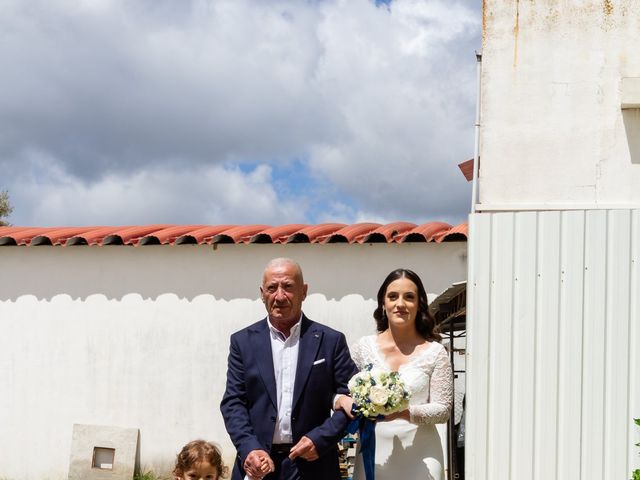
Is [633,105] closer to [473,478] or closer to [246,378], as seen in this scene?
[473,478]

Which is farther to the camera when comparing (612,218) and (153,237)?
(153,237)

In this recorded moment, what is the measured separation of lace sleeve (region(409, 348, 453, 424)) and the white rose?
0.32 m

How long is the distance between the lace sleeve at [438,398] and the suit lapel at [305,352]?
56 centimetres

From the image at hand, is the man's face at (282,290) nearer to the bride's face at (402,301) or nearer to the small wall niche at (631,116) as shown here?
the bride's face at (402,301)

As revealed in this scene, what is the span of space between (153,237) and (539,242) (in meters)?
5.29

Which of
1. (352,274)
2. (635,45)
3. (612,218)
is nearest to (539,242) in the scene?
(612,218)

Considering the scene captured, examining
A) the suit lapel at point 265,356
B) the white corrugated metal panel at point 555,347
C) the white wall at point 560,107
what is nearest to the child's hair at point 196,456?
the suit lapel at point 265,356

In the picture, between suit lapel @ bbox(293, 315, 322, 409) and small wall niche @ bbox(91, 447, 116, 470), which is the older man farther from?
small wall niche @ bbox(91, 447, 116, 470)

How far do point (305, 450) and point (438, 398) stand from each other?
0.75 metres

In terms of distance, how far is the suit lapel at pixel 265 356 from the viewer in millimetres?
4141

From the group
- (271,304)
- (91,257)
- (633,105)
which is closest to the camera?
(271,304)

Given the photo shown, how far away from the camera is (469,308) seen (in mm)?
4320

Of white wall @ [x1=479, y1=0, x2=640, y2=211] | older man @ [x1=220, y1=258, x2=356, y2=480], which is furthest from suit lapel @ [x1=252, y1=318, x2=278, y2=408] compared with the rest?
white wall @ [x1=479, y1=0, x2=640, y2=211]

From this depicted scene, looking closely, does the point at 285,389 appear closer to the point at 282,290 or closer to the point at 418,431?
the point at 282,290
